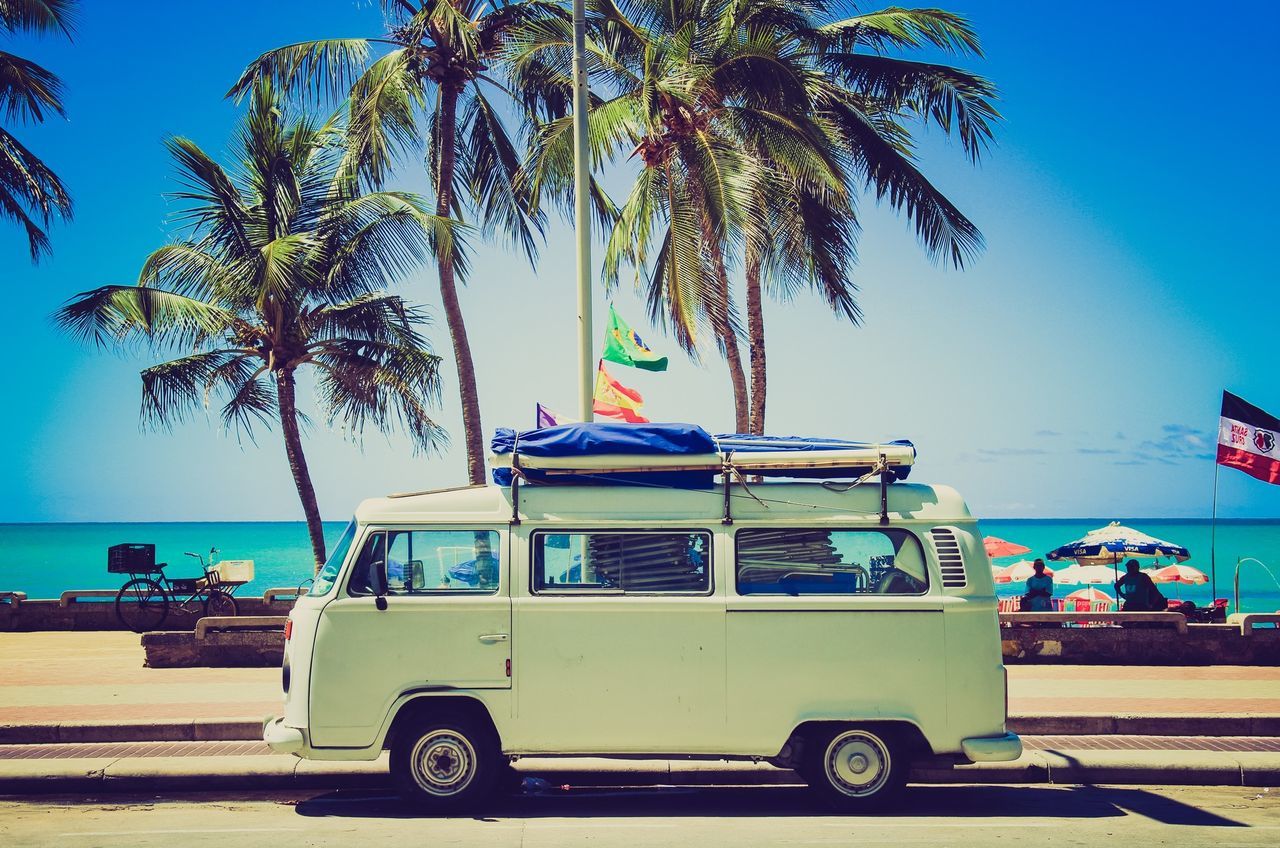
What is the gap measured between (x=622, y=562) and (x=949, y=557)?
2.37 meters

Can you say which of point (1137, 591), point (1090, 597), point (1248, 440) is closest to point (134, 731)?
point (1137, 591)

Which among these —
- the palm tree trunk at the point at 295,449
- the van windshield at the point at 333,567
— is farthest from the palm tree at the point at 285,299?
the van windshield at the point at 333,567

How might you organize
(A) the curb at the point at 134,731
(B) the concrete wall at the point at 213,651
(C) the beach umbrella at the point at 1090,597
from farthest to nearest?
(C) the beach umbrella at the point at 1090,597
(B) the concrete wall at the point at 213,651
(A) the curb at the point at 134,731

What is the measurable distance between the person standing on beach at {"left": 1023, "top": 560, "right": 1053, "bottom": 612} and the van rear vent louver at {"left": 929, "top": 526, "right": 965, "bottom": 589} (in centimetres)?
1119

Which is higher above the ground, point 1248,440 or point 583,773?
point 1248,440

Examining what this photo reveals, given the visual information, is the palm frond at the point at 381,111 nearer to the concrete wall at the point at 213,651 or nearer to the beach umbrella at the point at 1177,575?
the concrete wall at the point at 213,651

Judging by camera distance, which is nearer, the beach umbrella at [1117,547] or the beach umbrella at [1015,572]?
the beach umbrella at [1117,547]

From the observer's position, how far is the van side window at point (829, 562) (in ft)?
26.5

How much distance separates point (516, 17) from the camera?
17.5m

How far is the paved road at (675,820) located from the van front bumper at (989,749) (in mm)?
466

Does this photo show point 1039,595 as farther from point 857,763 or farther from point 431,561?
point 431,561

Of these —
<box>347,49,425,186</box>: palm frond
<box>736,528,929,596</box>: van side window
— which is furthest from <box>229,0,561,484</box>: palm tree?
<box>736,528,929,596</box>: van side window

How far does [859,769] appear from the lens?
809cm

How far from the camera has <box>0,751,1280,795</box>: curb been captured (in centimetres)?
906
